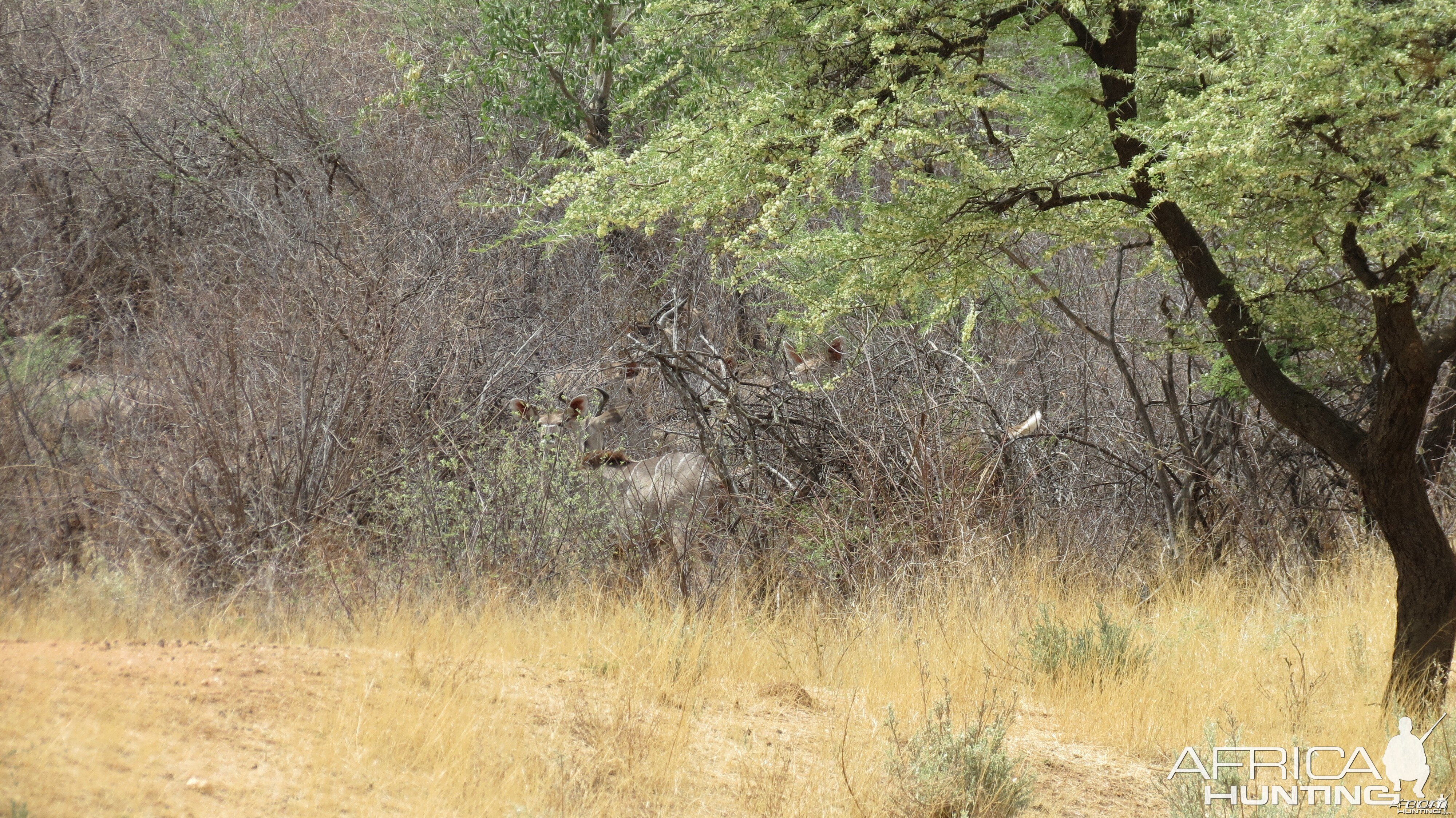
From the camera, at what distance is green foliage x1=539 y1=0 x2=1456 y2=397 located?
3.72m

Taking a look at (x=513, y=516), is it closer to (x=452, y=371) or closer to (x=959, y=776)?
(x=452, y=371)

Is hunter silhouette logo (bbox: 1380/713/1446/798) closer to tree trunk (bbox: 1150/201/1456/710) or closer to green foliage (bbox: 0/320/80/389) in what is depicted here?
tree trunk (bbox: 1150/201/1456/710)

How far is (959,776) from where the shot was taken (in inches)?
154

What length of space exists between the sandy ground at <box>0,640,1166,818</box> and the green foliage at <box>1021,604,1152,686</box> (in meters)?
0.36

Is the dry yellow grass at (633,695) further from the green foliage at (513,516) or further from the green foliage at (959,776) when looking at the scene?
the green foliage at (513,516)

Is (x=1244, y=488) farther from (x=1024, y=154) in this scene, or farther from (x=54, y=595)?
(x=54, y=595)

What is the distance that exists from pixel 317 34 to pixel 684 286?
902cm

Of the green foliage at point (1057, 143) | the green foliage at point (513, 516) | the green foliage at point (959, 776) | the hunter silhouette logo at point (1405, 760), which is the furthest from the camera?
the green foliage at point (513, 516)

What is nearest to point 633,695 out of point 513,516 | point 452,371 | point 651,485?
point 513,516

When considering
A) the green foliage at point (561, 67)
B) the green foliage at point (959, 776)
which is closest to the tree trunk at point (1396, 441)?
the green foliage at point (959, 776)

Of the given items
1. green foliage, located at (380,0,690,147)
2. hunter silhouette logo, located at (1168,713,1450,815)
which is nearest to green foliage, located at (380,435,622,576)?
hunter silhouette logo, located at (1168,713,1450,815)

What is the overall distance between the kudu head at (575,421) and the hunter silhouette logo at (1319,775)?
4879mm

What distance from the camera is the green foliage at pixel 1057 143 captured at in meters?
3.72

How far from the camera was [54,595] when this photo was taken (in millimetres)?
5570
